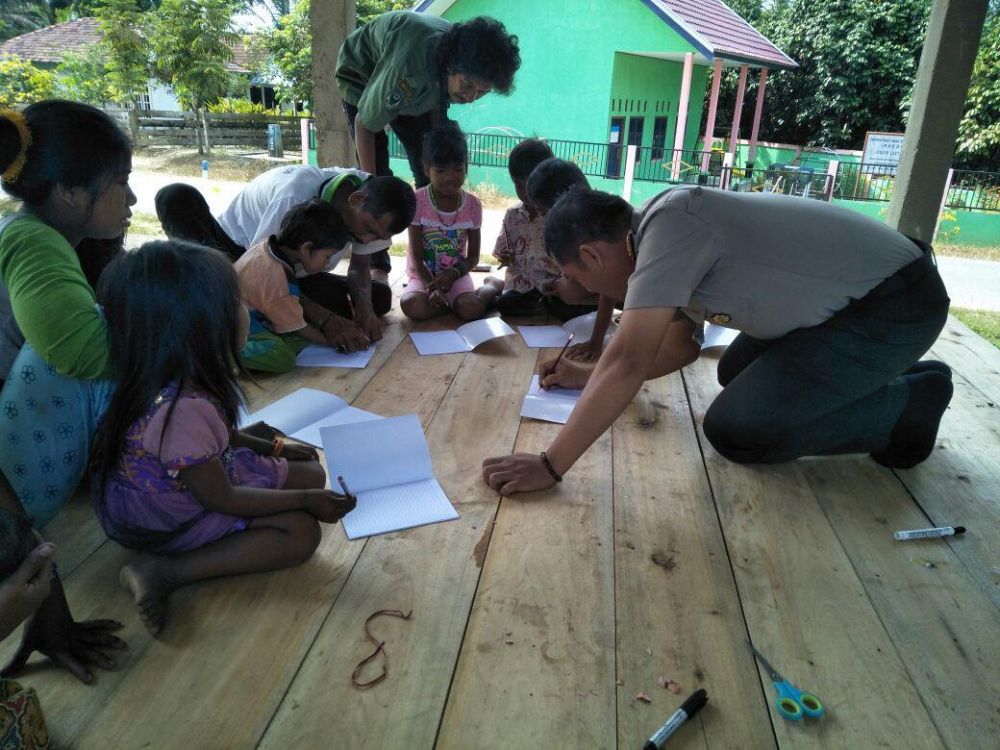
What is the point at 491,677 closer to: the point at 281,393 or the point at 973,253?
the point at 281,393

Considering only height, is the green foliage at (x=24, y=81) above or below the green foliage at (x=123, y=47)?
below

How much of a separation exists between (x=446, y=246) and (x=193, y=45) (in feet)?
29.0

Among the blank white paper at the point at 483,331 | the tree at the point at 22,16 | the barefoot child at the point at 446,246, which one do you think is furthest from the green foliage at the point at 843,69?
the blank white paper at the point at 483,331

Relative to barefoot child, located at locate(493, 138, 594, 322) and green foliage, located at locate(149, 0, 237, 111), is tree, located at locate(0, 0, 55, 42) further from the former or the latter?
barefoot child, located at locate(493, 138, 594, 322)

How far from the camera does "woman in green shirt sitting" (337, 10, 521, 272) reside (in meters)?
2.68

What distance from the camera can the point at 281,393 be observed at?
229 centimetres

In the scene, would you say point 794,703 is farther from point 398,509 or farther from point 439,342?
point 439,342

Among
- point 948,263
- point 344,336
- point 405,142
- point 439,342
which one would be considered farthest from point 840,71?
point 344,336

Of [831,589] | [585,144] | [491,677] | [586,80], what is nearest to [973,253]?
[585,144]

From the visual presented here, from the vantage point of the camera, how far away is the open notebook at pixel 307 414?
197 cm

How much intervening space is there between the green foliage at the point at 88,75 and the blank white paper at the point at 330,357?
762cm

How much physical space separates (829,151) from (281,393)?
12.5 meters

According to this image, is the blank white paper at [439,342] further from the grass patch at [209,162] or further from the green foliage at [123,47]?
the green foliage at [123,47]

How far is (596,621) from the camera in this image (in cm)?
131
